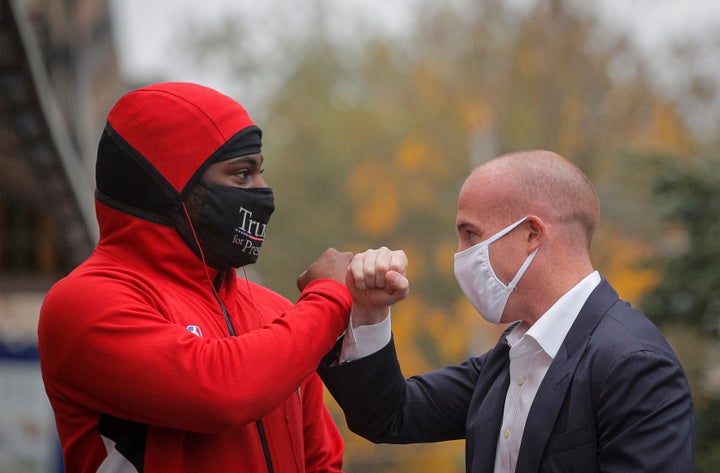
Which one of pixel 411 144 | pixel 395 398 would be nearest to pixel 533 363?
pixel 395 398

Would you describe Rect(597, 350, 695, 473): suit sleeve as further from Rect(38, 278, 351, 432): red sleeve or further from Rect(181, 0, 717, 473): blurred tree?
Rect(181, 0, 717, 473): blurred tree

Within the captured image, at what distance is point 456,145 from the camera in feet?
94.2

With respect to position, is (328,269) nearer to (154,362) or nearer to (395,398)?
(395,398)

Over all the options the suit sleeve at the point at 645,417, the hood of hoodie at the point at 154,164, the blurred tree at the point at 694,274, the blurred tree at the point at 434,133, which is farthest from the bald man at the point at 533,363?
the blurred tree at the point at 434,133

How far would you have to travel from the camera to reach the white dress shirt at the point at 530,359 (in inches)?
123

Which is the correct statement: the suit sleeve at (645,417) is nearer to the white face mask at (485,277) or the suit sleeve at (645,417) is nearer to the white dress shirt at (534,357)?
the white dress shirt at (534,357)

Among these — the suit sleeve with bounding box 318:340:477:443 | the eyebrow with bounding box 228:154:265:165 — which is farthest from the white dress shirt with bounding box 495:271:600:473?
the eyebrow with bounding box 228:154:265:165

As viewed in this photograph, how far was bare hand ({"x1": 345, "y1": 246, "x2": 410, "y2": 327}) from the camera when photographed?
3150mm

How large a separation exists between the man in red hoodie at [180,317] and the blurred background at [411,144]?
153 inches

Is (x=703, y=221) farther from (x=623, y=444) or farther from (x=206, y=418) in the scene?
(x=206, y=418)

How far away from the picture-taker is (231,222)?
3111mm

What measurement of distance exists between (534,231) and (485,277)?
0.77ft

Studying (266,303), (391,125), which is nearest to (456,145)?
(391,125)

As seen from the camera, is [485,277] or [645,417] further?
[485,277]
